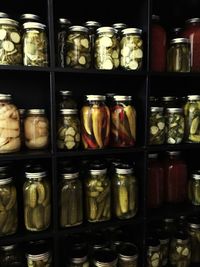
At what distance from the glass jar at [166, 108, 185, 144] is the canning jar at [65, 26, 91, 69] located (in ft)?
1.41

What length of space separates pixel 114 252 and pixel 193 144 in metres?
0.59

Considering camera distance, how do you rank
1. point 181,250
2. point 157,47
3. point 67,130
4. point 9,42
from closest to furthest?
point 9,42 < point 67,130 < point 157,47 < point 181,250

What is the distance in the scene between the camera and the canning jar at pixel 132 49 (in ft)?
3.36

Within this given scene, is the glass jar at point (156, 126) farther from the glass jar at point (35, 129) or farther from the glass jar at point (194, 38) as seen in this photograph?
the glass jar at point (35, 129)

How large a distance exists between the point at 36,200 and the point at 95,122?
1.20ft

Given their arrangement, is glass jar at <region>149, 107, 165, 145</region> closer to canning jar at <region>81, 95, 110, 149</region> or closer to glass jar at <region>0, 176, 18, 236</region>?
canning jar at <region>81, 95, 110, 149</region>

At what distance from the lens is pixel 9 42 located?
0.90 m

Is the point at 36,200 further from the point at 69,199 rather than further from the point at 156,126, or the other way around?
the point at 156,126

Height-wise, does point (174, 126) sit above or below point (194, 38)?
below

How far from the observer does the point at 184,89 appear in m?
1.37

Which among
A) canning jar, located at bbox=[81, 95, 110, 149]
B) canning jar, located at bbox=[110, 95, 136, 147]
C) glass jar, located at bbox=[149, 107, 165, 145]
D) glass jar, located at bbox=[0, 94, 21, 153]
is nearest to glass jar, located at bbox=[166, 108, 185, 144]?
glass jar, located at bbox=[149, 107, 165, 145]

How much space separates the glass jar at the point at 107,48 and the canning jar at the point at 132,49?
0.04 meters

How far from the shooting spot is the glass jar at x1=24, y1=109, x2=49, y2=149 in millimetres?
991

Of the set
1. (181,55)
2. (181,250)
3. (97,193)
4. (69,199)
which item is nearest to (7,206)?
(69,199)
